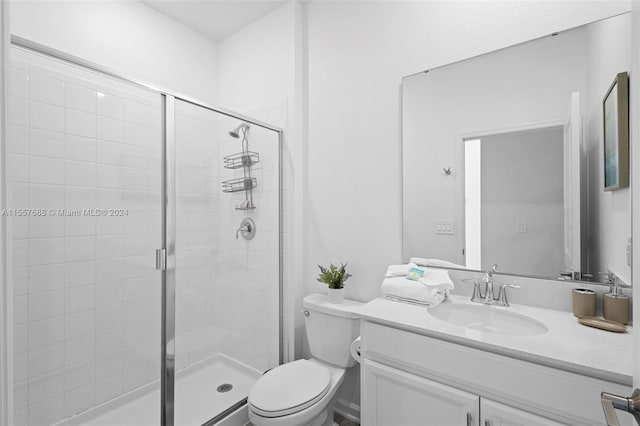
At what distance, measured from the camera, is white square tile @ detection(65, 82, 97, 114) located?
4.53 ft

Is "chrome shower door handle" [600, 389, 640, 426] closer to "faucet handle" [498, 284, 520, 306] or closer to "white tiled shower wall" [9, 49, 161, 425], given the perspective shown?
"faucet handle" [498, 284, 520, 306]

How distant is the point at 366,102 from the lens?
71.7 inches

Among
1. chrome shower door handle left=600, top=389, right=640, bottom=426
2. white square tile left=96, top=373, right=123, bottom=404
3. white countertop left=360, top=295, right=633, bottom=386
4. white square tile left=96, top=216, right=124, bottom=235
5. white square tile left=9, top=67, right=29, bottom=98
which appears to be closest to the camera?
chrome shower door handle left=600, top=389, right=640, bottom=426

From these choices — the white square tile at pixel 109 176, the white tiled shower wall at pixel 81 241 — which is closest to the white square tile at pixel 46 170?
the white tiled shower wall at pixel 81 241

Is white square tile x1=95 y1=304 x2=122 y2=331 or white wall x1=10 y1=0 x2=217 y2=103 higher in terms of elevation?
white wall x1=10 y1=0 x2=217 y2=103

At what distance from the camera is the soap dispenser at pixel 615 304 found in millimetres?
1074

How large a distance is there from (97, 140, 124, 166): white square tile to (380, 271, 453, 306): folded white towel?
4.83 feet

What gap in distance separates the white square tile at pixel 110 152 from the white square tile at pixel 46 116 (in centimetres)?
16

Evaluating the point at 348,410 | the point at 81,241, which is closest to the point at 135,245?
the point at 81,241

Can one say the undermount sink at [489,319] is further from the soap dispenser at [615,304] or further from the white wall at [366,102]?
the white wall at [366,102]

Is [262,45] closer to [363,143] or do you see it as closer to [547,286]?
[363,143]

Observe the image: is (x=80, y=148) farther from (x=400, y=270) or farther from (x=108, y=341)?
(x=400, y=270)

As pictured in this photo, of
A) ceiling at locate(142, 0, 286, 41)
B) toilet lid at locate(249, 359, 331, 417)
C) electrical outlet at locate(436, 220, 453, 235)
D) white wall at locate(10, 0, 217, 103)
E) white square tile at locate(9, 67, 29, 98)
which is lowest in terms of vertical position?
toilet lid at locate(249, 359, 331, 417)

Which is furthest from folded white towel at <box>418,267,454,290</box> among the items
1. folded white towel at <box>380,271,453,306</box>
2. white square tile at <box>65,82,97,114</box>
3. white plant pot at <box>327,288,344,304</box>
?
white square tile at <box>65,82,97,114</box>
